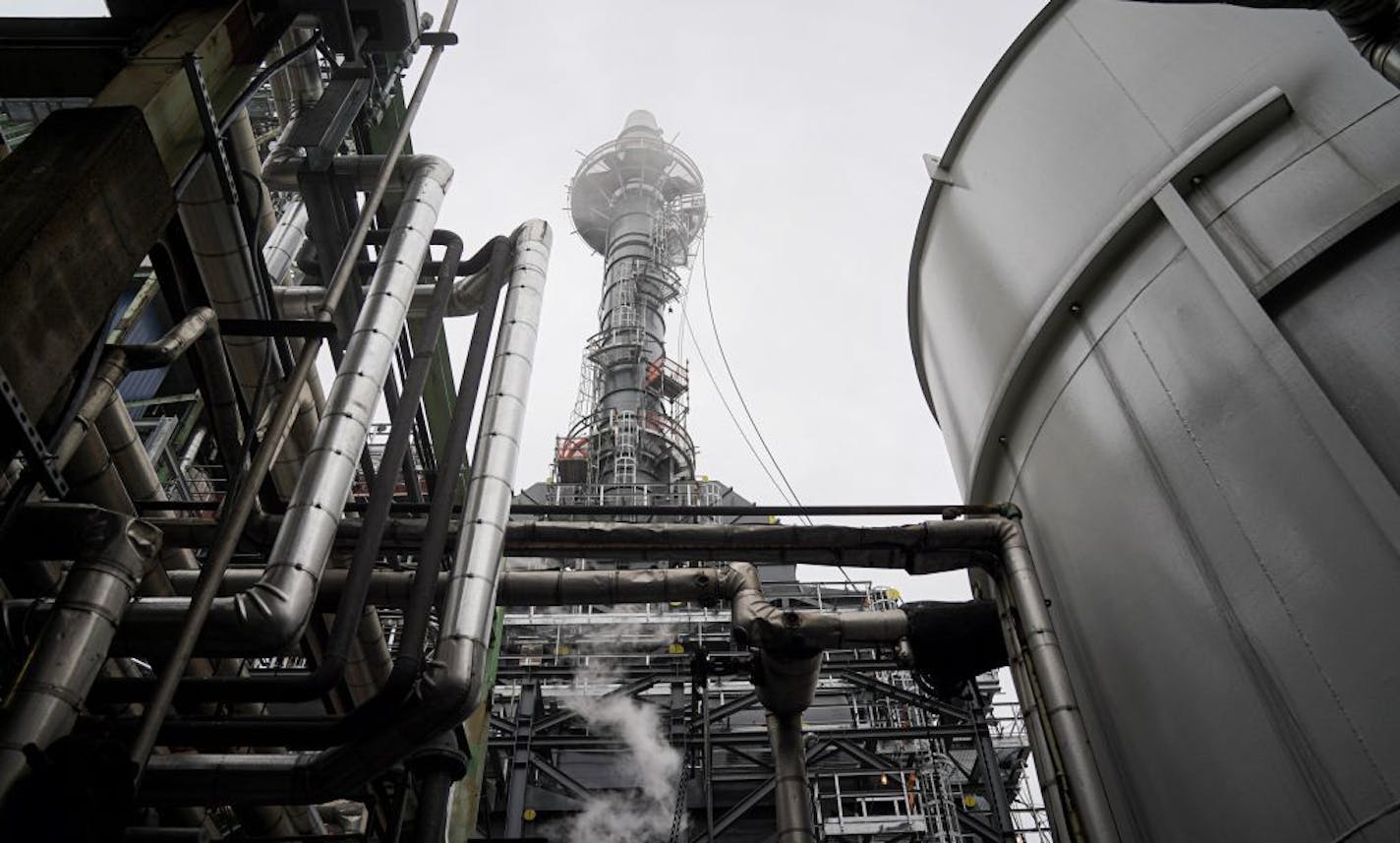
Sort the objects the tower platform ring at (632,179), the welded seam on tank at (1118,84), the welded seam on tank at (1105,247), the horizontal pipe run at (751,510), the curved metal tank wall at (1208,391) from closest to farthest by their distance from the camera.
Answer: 1. the curved metal tank wall at (1208,391)
2. the welded seam on tank at (1105,247)
3. the welded seam on tank at (1118,84)
4. the horizontal pipe run at (751,510)
5. the tower platform ring at (632,179)

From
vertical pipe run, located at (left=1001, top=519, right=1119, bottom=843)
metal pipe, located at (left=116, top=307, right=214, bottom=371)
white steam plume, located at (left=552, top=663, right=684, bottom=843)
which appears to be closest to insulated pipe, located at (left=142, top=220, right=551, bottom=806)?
metal pipe, located at (left=116, top=307, right=214, bottom=371)

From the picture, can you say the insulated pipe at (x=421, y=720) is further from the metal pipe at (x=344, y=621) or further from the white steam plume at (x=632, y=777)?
the white steam plume at (x=632, y=777)

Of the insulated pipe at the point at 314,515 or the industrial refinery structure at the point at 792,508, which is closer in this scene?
the industrial refinery structure at the point at 792,508

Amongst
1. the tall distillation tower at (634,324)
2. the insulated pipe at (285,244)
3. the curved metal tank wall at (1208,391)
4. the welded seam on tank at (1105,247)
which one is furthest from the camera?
the tall distillation tower at (634,324)

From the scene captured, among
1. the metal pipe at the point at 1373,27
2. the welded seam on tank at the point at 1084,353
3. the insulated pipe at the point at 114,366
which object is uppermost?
the welded seam on tank at the point at 1084,353

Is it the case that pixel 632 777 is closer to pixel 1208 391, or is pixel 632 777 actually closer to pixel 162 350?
pixel 162 350

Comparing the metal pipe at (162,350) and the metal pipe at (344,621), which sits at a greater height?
the metal pipe at (162,350)

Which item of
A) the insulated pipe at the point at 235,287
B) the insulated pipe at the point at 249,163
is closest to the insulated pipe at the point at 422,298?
the insulated pipe at the point at 235,287

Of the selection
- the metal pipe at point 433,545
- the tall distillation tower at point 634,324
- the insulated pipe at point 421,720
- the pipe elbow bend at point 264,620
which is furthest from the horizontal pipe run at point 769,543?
the tall distillation tower at point 634,324

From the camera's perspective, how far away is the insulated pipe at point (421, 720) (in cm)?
524

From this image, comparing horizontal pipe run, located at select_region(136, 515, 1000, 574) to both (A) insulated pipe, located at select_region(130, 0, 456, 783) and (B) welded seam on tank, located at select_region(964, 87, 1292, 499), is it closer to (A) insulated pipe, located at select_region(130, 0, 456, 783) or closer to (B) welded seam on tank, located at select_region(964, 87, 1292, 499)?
(B) welded seam on tank, located at select_region(964, 87, 1292, 499)

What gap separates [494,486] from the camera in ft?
20.4

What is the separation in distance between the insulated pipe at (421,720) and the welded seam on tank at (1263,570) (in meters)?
4.29

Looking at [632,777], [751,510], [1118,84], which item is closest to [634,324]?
[632,777]
